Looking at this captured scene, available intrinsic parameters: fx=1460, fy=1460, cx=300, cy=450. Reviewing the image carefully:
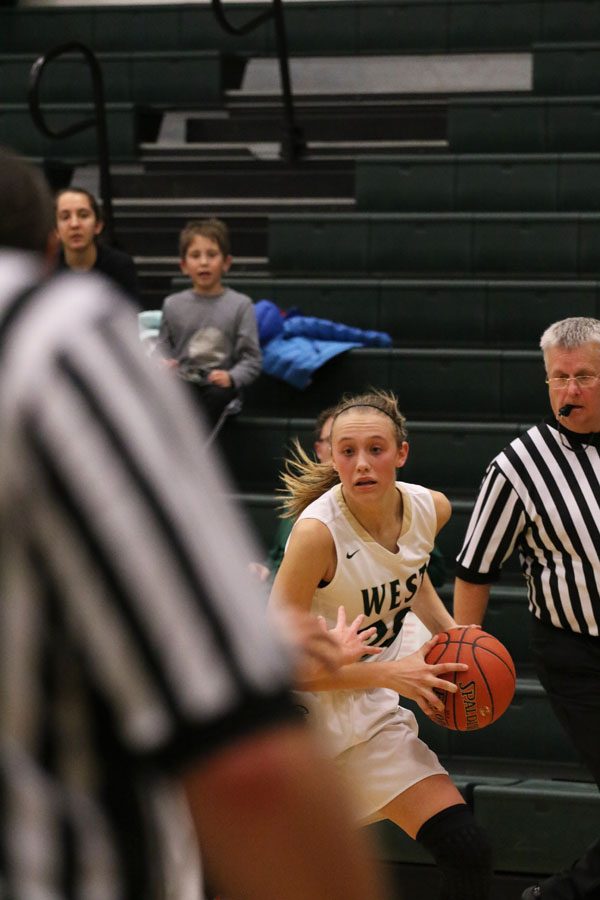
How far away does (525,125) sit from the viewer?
7.44 m

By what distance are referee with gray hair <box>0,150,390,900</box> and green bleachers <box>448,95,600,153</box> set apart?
6672 mm

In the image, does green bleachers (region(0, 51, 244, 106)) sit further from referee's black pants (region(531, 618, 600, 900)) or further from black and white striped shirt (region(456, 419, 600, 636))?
referee's black pants (region(531, 618, 600, 900))

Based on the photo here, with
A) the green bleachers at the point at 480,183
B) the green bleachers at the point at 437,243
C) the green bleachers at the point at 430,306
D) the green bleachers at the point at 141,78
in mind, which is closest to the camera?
the green bleachers at the point at 430,306

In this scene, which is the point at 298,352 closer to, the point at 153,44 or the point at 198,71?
the point at 198,71

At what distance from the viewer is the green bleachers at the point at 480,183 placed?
7.03 metres

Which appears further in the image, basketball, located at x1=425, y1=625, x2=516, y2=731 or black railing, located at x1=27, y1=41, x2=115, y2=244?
black railing, located at x1=27, y1=41, x2=115, y2=244

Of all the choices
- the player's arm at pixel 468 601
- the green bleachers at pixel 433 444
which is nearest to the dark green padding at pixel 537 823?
the player's arm at pixel 468 601

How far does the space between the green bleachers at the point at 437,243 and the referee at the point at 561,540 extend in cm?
251

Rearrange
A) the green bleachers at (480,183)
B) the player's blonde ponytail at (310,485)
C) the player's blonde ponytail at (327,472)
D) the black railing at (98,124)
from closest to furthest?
the player's blonde ponytail at (327,472) → the player's blonde ponytail at (310,485) → the green bleachers at (480,183) → the black railing at (98,124)

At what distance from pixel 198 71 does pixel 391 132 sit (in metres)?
1.20

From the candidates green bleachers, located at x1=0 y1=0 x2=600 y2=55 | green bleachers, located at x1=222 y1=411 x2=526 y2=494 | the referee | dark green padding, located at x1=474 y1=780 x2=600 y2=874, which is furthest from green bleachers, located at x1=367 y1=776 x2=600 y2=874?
green bleachers, located at x1=0 y1=0 x2=600 y2=55

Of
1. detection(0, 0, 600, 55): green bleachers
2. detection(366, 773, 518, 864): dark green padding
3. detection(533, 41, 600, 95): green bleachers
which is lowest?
detection(366, 773, 518, 864): dark green padding

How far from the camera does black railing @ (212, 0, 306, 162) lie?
7562 millimetres

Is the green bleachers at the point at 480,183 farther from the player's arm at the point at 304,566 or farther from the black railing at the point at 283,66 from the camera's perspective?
Answer: the player's arm at the point at 304,566
